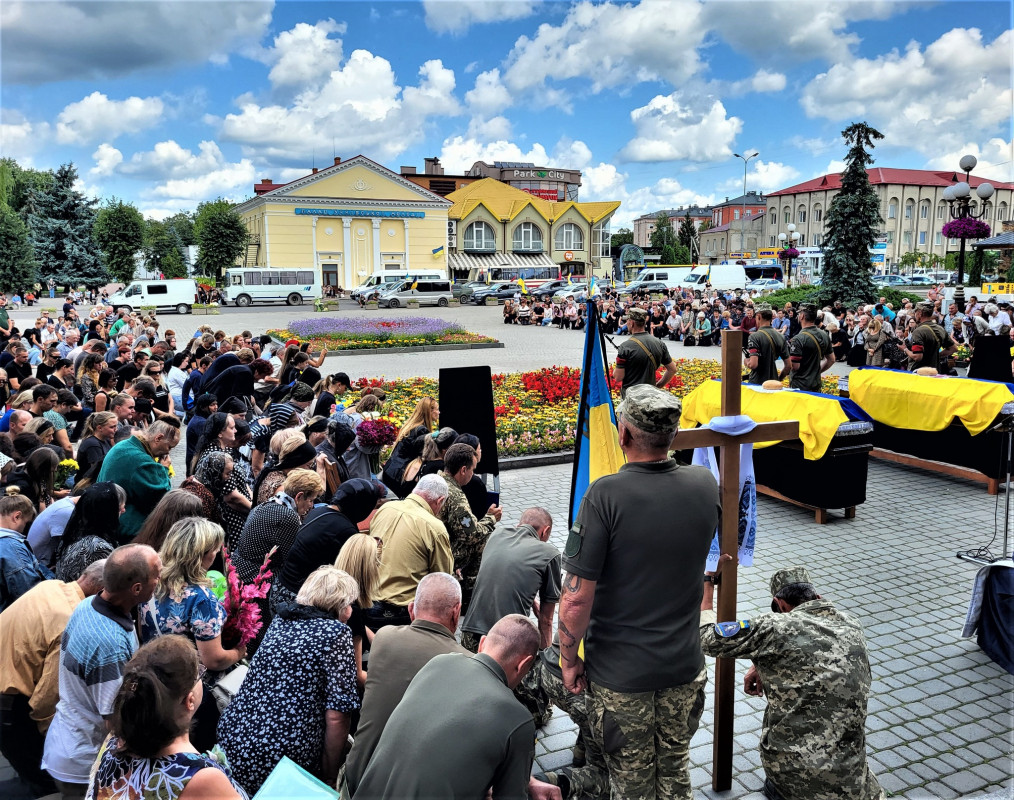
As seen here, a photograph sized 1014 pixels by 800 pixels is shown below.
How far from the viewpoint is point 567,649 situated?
3.14m

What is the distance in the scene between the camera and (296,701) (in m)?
3.43

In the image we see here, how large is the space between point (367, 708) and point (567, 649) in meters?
0.94

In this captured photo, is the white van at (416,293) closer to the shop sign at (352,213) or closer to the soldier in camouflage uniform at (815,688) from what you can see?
the shop sign at (352,213)

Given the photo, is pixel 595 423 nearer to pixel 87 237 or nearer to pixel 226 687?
pixel 226 687

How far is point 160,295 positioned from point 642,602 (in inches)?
1789

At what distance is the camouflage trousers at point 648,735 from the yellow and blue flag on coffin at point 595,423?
183 cm

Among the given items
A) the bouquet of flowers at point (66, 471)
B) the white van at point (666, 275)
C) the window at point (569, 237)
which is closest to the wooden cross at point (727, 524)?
the bouquet of flowers at point (66, 471)

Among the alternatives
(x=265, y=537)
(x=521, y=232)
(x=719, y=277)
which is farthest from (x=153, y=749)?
(x=521, y=232)

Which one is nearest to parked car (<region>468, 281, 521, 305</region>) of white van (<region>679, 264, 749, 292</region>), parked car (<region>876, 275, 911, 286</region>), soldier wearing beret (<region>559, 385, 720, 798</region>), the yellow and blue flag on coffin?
white van (<region>679, 264, 749, 292</region>)

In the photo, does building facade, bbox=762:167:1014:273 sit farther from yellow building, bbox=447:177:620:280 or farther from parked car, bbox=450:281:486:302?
parked car, bbox=450:281:486:302

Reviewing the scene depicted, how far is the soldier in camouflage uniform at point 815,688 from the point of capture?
3443 millimetres

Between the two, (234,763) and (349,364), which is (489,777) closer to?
(234,763)

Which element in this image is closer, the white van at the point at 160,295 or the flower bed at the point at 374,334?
the flower bed at the point at 374,334

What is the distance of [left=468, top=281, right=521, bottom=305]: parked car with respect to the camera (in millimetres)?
51250
